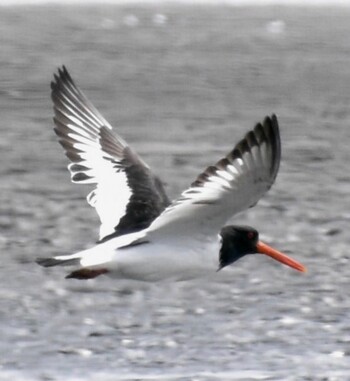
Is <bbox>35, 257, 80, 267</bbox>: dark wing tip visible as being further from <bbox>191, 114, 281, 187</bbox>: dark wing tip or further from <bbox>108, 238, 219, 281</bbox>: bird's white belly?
<bbox>191, 114, 281, 187</bbox>: dark wing tip

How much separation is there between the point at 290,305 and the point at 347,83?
861cm

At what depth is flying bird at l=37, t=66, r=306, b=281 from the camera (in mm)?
8117

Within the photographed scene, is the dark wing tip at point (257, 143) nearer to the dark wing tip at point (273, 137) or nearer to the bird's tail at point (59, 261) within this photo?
the dark wing tip at point (273, 137)

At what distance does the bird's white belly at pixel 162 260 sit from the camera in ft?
29.4

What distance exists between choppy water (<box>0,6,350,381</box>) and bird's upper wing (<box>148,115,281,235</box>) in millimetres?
1763

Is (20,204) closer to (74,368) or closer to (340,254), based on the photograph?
(340,254)

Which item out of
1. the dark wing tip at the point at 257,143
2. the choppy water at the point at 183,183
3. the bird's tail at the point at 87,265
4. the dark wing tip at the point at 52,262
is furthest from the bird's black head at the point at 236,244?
the dark wing tip at the point at 257,143

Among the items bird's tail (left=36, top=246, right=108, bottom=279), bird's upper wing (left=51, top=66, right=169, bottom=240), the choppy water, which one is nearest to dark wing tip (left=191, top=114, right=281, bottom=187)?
bird's tail (left=36, top=246, right=108, bottom=279)

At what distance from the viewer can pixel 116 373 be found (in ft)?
33.1

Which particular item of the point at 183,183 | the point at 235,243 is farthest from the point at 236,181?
the point at 183,183

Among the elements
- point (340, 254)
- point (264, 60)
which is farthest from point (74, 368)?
point (264, 60)

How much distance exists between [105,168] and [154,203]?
69cm

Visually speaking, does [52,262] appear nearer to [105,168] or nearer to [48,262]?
[48,262]

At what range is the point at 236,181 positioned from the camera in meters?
8.16
